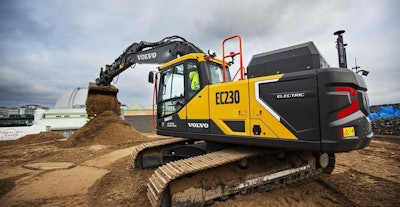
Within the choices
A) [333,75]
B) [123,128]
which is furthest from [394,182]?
[123,128]

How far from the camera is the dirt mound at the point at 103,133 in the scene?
38.3ft

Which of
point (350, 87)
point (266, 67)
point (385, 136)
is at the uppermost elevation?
point (266, 67)

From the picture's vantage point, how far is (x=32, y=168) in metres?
7.25

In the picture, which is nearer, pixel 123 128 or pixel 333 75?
pixel 333 75

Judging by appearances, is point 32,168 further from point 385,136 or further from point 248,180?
point 385,136

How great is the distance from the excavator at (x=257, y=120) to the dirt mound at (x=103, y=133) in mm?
7461

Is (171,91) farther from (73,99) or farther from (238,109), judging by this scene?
(73,99)

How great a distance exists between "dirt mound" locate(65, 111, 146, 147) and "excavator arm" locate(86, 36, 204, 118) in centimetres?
48

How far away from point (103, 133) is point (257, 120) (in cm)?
1074

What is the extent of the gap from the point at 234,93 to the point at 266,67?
0.74 m

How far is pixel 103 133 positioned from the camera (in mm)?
12070

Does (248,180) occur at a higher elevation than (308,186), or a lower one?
higher

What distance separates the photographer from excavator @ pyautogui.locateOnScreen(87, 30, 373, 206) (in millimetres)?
3010

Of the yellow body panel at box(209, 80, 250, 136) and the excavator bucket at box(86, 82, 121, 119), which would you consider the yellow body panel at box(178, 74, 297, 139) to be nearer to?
the yellow body panel at box(209, 80, 250, 136)
